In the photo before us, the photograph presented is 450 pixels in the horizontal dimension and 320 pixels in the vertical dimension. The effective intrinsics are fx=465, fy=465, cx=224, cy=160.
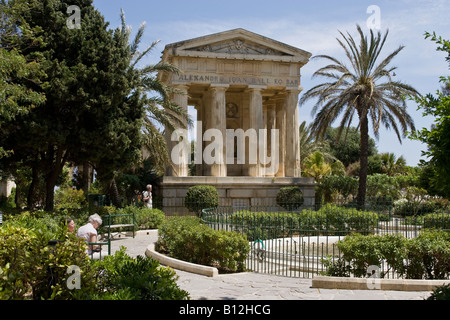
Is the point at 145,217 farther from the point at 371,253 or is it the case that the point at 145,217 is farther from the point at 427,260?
the point at 427,260

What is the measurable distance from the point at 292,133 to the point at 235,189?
16.1ft

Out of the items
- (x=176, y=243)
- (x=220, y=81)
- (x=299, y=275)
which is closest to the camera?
(x=299, y=275)

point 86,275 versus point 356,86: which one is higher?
point 356,86

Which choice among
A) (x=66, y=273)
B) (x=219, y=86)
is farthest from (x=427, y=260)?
(x=219, y=86)

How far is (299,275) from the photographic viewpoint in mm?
9172

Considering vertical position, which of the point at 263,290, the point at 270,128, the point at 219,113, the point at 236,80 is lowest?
the point at 263,290

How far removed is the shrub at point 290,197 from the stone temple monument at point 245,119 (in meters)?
1.06

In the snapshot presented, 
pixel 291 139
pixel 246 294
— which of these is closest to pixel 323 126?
pixel 291 139

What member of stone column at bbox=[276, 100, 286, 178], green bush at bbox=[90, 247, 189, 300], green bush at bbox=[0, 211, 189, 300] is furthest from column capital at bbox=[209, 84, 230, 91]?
green bush at bbox=[0, 211, 189, 300]

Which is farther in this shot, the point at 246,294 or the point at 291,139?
the point at 291,139

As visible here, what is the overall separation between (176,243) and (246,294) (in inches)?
136

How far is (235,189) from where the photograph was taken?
24.0m

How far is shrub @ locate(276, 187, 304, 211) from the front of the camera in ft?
74.8
